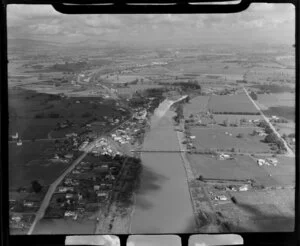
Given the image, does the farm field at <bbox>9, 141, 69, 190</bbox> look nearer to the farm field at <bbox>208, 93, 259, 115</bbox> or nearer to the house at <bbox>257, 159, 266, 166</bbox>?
the farm field at <bbox>208, 93, 259, 115</bbox>

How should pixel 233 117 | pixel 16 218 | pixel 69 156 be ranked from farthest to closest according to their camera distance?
pixel 233 117, pixel 69 156, pixel 16 218

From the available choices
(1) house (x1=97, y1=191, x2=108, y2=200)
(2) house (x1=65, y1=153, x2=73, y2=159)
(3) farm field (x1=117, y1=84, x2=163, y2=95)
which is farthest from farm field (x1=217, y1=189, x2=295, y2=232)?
(2) house (x1=65, y1=153, x2=73, y2=159)

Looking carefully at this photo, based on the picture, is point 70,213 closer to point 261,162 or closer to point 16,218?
point 16,218

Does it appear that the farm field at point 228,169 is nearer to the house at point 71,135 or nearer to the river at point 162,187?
the river at point 162,187

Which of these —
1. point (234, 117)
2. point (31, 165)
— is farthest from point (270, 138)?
point (31, 165)

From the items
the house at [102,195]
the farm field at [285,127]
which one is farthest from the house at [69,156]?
the farm field at [285,127]
